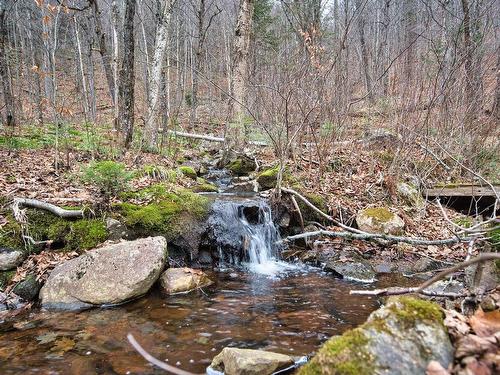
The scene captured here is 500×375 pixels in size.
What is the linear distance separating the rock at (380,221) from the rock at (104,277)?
12.3 feet

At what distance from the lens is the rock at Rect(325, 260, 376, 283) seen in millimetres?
5281

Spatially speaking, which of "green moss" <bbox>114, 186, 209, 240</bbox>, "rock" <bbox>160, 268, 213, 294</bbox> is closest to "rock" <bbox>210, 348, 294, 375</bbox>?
"rock" <bbox>160, 268, 213, 294</bbox>

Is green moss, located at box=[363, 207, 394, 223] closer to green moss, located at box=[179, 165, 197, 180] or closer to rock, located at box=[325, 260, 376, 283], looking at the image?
rock, located at box=[325, 260, 376, 283]

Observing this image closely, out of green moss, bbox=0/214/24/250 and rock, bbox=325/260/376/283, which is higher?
green moss, bbox=0/214/24/250

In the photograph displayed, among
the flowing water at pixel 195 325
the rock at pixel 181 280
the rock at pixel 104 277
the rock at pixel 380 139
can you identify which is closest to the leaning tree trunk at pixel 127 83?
the rock at pixel 104 277

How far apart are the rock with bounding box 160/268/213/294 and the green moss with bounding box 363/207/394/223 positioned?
335cm

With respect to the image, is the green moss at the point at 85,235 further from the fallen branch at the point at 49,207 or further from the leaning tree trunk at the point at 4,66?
the leaning tree trunk at the point at 4,66

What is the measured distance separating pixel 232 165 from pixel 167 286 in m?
5.87

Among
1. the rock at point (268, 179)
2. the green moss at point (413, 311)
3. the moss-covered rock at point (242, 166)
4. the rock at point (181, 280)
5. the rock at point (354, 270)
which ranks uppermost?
the moss-covered rock at point (242, 166)

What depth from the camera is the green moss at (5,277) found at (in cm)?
419

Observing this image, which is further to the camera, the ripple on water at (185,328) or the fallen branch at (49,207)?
the fallen branch at (49,207)

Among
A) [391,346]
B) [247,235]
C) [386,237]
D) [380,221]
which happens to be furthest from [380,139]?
[391,346]

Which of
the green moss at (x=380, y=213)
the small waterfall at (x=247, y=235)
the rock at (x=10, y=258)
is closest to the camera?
the rock at (x=10, y=258)

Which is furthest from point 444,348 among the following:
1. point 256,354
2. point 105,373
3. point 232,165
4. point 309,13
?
point 232,165
